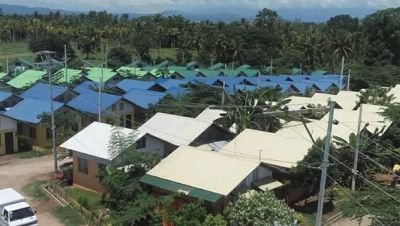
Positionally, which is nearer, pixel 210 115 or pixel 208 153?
pixel 208 153

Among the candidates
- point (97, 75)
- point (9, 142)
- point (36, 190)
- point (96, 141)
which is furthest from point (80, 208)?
point (97, 75)

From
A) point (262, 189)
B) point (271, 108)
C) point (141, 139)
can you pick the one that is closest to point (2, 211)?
point (141, 139)

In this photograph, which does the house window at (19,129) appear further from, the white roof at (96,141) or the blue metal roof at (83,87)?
the white roof at (96,141)

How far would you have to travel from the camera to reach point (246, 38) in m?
98.7

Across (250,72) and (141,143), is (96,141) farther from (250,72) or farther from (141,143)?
(250,72)

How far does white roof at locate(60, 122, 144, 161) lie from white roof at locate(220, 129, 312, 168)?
578 centimetres

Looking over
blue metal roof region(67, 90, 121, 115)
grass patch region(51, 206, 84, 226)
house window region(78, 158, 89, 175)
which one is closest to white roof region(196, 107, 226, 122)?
blue metal roof region(67, 90, 121, 115)

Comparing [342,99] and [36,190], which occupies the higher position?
[342,99]

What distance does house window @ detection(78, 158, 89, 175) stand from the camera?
30.5 meters

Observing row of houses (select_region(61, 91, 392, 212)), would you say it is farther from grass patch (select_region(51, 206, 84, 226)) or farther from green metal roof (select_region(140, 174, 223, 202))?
grass patch (select_region(51, 206, 84, 226))

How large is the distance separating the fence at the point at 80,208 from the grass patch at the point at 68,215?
0.75 feet

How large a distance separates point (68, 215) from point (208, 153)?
782 cm

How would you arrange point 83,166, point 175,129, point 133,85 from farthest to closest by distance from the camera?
point 133,85, point 175,129, point 83,166

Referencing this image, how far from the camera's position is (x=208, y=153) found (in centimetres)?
2647
